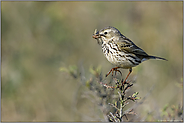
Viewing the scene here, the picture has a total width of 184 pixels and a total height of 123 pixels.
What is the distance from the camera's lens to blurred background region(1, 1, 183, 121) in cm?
816

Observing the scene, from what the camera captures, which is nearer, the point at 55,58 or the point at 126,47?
the point at 126,47

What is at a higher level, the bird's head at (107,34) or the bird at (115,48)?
the bird's head at (107,34)

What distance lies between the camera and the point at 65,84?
888 cm

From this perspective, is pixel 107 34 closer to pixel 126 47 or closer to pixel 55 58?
pixel 126 47

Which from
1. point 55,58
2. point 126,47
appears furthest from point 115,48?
point 55,58

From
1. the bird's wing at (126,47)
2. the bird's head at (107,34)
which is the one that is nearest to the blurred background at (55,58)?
the bird's wing at (126,47)


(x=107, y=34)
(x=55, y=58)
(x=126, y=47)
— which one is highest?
(x=107, y=34)

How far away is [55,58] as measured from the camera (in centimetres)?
927

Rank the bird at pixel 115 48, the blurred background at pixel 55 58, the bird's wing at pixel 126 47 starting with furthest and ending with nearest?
1. the blurred background at pixel 55 58
2. the bird's wing at pixel 126 47
3. the bird at pixel 115 48

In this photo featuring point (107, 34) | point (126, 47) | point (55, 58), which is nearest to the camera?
point (107, 34)

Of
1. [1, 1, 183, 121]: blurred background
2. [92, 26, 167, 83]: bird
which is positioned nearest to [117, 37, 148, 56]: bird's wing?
[92, 26, 167, 83]: bird

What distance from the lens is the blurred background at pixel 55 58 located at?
816cm

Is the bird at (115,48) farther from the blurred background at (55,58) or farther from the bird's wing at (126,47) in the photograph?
the blurred background at (55,58)

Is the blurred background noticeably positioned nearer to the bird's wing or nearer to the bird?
the bird's wing
